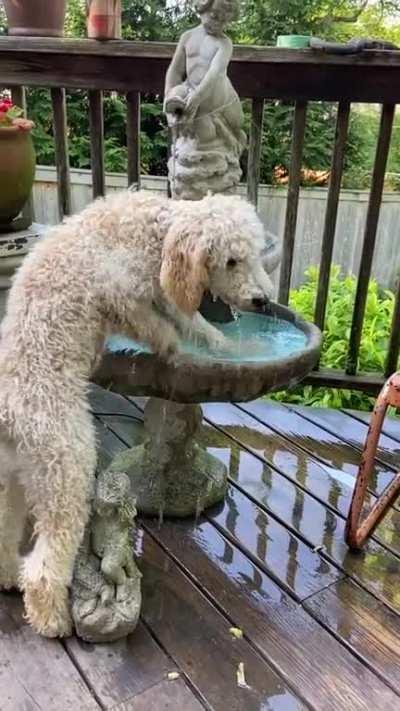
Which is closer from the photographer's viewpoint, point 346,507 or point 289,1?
point 346,507

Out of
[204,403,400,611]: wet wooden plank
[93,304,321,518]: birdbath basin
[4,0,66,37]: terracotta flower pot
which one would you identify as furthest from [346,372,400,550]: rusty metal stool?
[4,0,66,37]: terracotta flower pot

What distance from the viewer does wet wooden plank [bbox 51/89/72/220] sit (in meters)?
2.61

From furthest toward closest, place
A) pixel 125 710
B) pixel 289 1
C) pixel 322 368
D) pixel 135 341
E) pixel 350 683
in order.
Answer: pixel 289 1, pixel 322 368, pixel 135 341, pixel 350 683, pixel 125 710

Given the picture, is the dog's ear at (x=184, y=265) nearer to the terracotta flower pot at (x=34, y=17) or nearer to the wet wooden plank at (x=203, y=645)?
the wet wooden plank at (x=203, y=645)

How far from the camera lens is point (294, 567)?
74.7 inches

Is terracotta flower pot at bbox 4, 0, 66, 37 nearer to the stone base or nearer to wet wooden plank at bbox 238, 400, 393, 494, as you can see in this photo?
the stone base

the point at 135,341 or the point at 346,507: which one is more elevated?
the point at 135,341

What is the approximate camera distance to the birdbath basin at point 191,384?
1.64 m

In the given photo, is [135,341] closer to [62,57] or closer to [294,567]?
[294,567]

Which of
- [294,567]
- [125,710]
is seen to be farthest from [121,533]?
[294,567]

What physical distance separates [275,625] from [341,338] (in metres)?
1.89

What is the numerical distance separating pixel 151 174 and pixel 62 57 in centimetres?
181

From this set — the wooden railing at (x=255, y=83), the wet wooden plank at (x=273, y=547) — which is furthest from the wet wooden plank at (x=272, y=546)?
the wooden railing at (x=255, y=83)

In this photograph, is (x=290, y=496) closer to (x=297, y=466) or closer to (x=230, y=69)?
(x=297, y=466)
